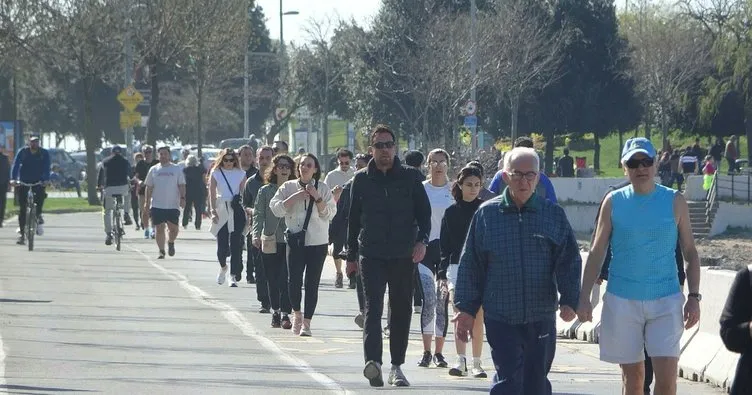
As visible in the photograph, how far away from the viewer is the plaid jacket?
866 centimetres

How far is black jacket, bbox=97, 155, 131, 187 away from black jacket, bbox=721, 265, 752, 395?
22.0 meters

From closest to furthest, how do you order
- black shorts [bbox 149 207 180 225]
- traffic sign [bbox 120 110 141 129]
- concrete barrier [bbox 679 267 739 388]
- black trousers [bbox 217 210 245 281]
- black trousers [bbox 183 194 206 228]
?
concrete barrier [bbox 679 267 739 388]
black trousers [bbox 217 210 245 281]
black shorts [bbox 149 207 180 225]
black trousers [bbox 183 194 206 228]
traffic sign [bbox 120 110 141 129]

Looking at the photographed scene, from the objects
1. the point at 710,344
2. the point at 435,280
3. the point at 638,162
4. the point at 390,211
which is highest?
the point at 638,162

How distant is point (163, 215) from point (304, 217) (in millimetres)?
10499

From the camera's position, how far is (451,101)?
2067 inches

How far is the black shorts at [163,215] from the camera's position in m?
25.2

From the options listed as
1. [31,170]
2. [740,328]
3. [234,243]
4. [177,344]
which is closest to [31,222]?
[31,170]

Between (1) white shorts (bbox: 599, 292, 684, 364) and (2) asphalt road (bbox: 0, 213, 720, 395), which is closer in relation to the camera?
(1) white shorts (bbox: 599, 292, 684, 364)

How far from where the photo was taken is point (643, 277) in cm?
908

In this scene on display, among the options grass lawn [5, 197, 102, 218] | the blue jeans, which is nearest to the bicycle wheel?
grass lawn [5, 197, 102, 218]

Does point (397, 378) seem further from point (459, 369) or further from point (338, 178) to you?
point (338, 178)

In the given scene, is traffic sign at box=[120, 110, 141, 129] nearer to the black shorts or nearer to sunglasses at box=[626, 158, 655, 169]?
the black shorts

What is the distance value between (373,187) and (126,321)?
5.18 m

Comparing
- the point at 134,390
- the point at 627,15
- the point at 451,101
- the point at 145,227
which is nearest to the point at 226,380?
the point at 134,390
